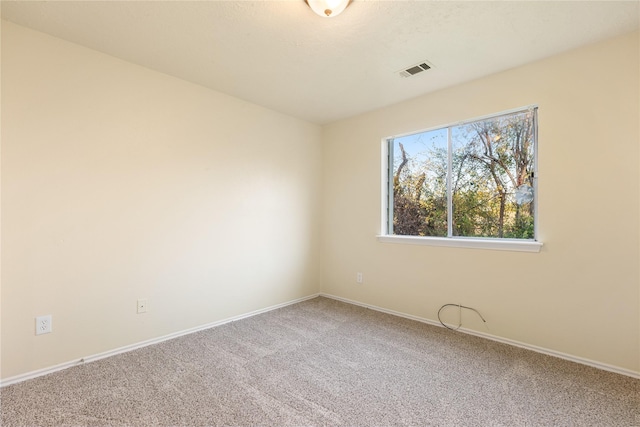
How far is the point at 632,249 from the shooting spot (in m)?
2.00

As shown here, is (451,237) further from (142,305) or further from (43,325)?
(43,325)

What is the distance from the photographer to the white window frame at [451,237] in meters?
2.43

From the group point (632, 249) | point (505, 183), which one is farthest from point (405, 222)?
point (632, 249)

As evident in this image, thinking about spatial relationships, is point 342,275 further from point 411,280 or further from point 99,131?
point 99,131

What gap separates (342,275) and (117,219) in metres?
2.48

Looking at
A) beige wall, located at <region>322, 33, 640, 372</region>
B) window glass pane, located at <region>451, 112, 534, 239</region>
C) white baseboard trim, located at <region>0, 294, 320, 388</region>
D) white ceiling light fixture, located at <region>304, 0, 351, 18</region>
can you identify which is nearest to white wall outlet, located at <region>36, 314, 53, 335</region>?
white baseboard trim, located at <region>0, 294, 320, 388</region>

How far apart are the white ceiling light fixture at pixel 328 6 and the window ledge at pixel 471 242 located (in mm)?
2146

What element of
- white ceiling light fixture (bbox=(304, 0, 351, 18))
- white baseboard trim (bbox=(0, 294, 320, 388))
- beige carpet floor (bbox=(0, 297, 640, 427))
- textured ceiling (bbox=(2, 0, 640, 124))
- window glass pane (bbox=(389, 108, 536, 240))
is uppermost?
textured ceiling (bbox=(2, 0, 640, 124))

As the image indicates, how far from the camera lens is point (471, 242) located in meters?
2.71

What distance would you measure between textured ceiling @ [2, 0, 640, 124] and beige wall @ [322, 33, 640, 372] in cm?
Result: 21

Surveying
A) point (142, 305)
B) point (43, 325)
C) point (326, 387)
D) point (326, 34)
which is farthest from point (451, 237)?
point (43, 325)

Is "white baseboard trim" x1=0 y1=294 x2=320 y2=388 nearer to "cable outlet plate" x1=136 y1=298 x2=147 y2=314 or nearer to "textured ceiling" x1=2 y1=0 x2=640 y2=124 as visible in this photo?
"cable outlet plate" x1=136 y1=298 x2=147 y2=314

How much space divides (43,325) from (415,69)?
3347 mm

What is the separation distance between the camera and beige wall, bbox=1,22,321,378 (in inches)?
76.3
